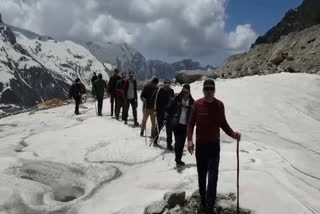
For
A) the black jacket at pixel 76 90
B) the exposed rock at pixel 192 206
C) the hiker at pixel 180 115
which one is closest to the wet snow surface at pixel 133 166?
the exposed rock at pixel 192 206

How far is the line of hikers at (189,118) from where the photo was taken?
990cm

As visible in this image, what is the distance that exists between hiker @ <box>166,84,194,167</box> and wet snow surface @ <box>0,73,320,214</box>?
619mm

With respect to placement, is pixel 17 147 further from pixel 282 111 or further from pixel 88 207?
pixel 282 111

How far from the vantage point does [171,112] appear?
14492mm

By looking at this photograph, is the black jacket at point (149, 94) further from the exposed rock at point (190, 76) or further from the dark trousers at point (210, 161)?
the exposed rock at point (190, 76)

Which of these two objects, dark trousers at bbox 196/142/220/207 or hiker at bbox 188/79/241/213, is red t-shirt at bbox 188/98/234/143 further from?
dark trousers at bbox 196/142/220/207

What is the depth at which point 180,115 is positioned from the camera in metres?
14.2

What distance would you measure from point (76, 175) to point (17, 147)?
487 centimetres

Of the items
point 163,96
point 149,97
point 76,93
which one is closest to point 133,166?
point 163,96

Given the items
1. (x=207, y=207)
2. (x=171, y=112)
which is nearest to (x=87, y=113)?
(x=171, y=112)

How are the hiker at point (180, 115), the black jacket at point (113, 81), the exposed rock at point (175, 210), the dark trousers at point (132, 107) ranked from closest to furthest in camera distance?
1. the exposed rock at point (175, 210)
2. the hiker at point (180, 115)
3. the dark trousers at point (132, 107)
4. the black jacket at point (113, 81)

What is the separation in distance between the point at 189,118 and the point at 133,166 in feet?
17.4

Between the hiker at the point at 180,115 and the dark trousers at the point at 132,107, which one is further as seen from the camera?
the dark trousers at the point at 132,107

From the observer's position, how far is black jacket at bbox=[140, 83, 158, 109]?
60.5 feet
